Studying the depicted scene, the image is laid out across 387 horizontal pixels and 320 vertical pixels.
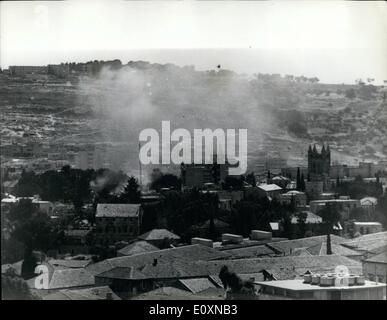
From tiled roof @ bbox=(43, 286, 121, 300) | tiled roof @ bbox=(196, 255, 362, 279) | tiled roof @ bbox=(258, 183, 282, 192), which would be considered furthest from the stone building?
tiled roof @ bbox=(258, 183, 282, 192)

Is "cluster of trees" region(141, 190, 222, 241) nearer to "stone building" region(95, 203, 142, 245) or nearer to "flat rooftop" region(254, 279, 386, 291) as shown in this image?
"stone building" region(95, 203, 142, 245)

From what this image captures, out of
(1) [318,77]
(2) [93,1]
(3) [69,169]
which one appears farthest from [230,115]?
(2) [93,1]

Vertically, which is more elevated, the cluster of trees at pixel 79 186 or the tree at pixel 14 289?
the cluster of trees at pixel 79 186

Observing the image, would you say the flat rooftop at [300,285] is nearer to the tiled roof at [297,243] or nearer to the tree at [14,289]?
the tiled roof at [297,243]

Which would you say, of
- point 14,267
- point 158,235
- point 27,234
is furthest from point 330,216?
point 14,267

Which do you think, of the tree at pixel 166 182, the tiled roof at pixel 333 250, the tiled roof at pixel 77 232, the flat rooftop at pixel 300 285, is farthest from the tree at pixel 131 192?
the flat rooftop at pixel 300 285

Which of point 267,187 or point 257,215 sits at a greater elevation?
point 267,187

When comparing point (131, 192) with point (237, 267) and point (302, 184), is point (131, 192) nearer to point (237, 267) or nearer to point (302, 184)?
point (237, 267)
